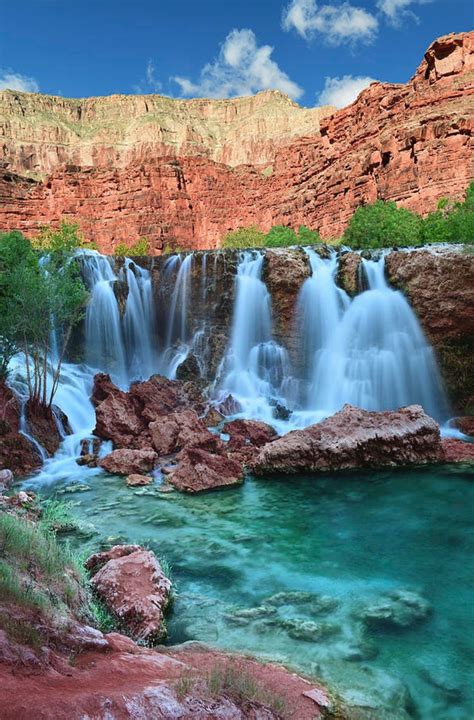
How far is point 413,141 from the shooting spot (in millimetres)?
45250

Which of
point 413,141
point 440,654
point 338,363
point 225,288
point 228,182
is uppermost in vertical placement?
point 228,182

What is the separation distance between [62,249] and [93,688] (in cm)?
1613

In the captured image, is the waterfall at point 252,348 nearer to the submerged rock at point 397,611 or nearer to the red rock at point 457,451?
the red rock at point 457,451

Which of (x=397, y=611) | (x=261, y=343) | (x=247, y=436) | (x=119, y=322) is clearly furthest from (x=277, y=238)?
(x=397, y=611)

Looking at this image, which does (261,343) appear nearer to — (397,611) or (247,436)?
(247,436)

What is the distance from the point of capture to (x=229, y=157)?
140 m

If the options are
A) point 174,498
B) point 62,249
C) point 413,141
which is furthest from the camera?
point 413,141

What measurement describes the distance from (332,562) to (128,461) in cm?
666

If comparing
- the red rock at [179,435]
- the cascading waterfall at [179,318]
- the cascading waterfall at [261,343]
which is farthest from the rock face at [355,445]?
the cascading waterfall at [179,318]

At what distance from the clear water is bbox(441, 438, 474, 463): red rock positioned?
785 millimetres

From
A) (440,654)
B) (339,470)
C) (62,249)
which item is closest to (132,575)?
(440,654)

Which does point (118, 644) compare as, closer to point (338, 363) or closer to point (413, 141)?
point (338, 363)

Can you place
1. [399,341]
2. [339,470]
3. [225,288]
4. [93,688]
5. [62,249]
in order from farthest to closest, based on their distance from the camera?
[225,288], [399,341], [62,249], [339,470], [93,688]

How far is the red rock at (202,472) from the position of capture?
1168cm
